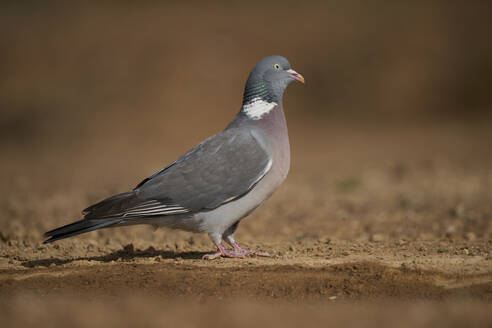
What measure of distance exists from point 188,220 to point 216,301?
1.35m

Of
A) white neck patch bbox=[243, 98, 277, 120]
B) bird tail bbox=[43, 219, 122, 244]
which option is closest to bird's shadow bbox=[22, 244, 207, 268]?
bird tail bbox=[43, 219, 122, 244]

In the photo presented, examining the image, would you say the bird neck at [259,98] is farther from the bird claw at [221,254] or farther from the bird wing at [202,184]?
the bird claw at [221,254]

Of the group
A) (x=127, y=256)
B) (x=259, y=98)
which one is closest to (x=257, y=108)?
(x=259, y=98)

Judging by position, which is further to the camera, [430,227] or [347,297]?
[430,227]

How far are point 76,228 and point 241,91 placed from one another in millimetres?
16917

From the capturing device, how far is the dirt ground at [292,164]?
17.1 ft

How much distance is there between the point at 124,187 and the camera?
12.5 meters

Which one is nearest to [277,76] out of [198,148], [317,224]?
[198,148]

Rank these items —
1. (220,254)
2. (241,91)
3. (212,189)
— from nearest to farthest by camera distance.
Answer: (212,189), (220,254), (241,91)

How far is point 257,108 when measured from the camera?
6.64 meters

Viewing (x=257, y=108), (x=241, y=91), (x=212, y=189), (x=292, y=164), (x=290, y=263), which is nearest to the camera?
(x=290, y=263)

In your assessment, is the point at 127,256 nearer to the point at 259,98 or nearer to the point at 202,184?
the point at 202,184

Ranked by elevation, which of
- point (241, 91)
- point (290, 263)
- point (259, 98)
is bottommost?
point (290, 263)

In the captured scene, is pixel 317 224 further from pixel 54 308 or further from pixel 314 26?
pixel 314 26
